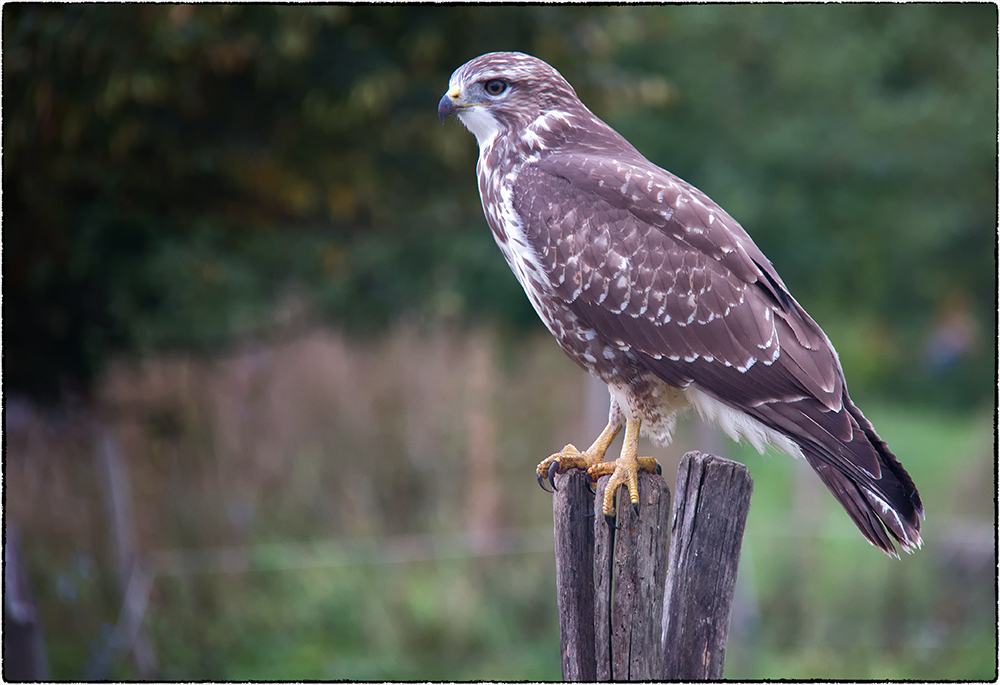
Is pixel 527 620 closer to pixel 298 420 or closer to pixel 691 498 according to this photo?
pixel 298 420

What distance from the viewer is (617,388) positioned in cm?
299

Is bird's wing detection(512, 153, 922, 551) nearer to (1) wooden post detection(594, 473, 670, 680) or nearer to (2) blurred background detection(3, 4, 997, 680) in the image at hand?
(1) wooden post detection(594, 473, 670, 680)

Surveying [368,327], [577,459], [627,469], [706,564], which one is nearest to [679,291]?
[627,469]

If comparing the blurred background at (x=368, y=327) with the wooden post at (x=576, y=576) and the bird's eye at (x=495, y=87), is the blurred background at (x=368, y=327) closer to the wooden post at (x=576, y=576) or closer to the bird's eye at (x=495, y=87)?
the bird's eye at (x=495, y=87)

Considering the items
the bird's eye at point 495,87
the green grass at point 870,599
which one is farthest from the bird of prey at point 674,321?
the green grass at point 870,599

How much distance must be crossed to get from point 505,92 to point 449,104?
195 mm

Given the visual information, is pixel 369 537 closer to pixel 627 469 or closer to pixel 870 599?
pixel 870 599

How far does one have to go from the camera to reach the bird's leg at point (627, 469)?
2729 millimetres

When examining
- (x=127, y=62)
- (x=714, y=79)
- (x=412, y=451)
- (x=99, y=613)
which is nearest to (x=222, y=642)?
(x=99, y=613)

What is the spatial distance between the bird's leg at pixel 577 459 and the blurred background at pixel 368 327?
85.0 inches

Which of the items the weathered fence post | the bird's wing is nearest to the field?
the weathered fence post

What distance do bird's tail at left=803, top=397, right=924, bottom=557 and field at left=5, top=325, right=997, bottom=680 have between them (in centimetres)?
351

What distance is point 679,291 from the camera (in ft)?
9.20

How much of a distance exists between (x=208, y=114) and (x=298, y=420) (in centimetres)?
260
